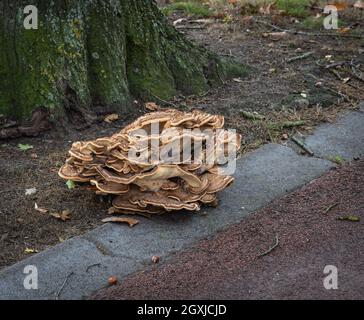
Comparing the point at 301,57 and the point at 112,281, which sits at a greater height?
the point at 301,57

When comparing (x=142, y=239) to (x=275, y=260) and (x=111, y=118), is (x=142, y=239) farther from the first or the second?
(x=111, y=118)

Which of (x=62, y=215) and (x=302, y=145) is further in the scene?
(x=302, y=145)

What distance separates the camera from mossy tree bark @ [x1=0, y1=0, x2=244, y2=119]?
20.9ft

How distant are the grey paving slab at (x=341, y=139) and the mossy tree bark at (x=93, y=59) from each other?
1.54 meters

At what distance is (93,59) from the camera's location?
22.3 feet

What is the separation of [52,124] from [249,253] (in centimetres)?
251

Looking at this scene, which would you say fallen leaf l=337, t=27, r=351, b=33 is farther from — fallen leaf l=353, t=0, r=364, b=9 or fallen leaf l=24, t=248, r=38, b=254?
fallen leaf l=24, t=248, r=38, b=254

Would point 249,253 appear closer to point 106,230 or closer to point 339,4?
point 106,230

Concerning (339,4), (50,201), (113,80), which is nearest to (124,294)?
(50,201)

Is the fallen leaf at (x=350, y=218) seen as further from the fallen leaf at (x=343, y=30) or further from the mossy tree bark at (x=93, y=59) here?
the fallen leaf at (x=343, y=30)

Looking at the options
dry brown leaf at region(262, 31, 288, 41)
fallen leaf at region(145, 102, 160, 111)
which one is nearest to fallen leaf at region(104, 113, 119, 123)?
fallen leaf at region(145, 102, 160, 111)

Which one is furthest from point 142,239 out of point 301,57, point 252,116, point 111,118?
point 301,57

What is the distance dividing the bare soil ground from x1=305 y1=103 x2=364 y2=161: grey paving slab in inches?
7.0

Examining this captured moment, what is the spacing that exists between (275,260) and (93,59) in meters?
3.01
